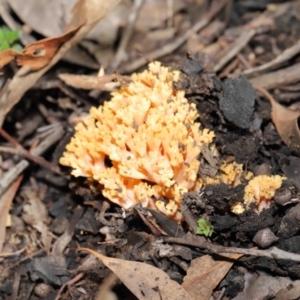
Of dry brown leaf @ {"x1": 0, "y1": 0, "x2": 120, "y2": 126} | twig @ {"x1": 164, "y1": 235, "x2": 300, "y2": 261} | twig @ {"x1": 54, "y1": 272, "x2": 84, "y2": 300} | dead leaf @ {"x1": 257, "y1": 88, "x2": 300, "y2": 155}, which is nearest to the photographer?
twig @ {"x1": 164, "y1": 235, "x2": 300, "y2": 261}

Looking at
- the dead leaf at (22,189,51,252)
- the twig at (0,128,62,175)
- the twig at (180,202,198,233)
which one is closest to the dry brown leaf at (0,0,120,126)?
the twig at (0,128,62,175)

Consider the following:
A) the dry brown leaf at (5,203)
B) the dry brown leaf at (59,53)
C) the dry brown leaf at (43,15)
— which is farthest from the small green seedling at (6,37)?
the dry brown leaf at (5,203)

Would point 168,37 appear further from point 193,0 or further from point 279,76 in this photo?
point 279,76

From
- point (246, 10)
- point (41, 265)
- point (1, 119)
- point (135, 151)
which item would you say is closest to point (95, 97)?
point (1, 119)

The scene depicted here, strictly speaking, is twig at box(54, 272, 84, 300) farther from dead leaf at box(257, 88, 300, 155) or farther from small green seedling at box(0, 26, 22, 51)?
small green seedling at box(0, 26, 22, 51)

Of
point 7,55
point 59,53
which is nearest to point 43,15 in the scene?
point 59,53

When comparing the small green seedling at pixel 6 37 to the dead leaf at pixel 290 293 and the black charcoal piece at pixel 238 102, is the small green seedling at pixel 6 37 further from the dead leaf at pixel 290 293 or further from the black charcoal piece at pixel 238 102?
the dead leaf at pixel 290 293

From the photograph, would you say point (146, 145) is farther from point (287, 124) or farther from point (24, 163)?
point (24, 163)
